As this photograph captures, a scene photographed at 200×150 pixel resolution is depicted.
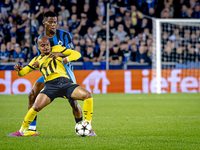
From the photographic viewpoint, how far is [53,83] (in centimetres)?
450

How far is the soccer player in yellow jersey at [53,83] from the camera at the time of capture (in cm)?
440

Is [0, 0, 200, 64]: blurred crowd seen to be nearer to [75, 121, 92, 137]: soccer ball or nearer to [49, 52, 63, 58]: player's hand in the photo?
[49, 52, 63, 58]: player's hand

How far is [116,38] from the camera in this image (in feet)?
45.0

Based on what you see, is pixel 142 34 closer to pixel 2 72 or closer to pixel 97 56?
pixel 97 56

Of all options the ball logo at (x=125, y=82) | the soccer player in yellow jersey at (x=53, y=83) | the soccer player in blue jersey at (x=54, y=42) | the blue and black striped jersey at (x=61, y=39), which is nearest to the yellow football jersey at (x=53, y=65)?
the soccer player in yellow jersey at (x=53, y=83)

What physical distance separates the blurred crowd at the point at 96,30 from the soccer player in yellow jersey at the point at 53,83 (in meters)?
7.83

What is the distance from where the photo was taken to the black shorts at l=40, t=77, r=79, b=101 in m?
4.45

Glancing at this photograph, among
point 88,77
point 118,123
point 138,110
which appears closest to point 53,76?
point 118,123

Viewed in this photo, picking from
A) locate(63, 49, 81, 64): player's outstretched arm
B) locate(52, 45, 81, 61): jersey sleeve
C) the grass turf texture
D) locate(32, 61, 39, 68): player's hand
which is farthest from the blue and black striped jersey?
the grass turf texture

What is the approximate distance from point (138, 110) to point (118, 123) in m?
2.14

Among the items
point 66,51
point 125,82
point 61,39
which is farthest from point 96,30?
point 66,51

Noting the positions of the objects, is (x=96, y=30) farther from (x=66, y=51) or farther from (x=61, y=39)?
(x=66, y=51)

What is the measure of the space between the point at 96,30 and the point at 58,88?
9585 millimetres

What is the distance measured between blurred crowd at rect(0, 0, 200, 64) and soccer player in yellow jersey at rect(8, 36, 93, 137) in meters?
7.83
